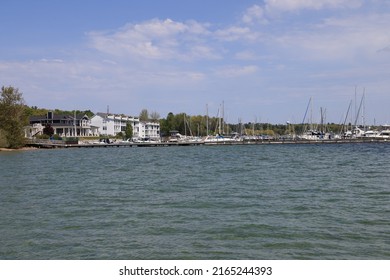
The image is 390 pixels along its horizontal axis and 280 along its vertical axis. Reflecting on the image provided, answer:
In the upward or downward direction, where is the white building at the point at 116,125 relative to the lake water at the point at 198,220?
upward

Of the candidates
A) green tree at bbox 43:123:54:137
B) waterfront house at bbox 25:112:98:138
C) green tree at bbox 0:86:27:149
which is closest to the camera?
green tree at bbox 0:86:27:149

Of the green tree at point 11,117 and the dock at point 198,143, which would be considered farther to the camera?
the dock at point 198,143

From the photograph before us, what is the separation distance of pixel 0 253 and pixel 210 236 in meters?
7.02

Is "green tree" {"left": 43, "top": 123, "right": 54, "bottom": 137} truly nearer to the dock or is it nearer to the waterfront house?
the waterfront house

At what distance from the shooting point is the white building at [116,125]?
163875mm

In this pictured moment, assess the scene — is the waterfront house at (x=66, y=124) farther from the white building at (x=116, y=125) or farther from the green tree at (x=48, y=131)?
the green tree at (x=48, y=131)

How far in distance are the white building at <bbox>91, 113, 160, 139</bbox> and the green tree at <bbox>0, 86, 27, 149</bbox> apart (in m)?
63.9

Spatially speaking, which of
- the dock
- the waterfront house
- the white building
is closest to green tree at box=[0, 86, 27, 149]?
the dock

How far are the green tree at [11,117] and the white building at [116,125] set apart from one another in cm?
6392

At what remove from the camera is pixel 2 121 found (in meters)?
96.8

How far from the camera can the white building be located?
164 meters

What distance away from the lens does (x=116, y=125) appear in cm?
17050

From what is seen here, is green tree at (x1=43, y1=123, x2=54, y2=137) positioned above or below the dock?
above

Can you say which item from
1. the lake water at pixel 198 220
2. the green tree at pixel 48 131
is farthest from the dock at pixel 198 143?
the lake water at pixel 198 220
